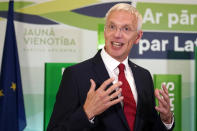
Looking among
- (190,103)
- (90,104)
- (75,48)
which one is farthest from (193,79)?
(90,104)

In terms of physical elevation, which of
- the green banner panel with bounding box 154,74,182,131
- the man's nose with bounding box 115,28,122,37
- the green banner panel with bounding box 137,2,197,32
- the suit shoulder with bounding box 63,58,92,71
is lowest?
the green banner panel with bounding box 154,74,182,131

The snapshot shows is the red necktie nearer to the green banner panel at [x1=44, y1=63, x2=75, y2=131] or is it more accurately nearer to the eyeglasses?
the eyeglasses

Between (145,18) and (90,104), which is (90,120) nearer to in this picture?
(90,104)

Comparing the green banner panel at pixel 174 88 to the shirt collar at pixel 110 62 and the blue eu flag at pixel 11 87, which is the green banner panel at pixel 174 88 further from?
the shirt collar at pixel 110 62

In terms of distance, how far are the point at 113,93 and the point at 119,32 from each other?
0.46 metres

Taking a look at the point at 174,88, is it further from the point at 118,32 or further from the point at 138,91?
the point at 118,32

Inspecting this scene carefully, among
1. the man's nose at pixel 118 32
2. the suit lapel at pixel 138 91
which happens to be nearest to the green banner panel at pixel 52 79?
the suit lapel at pixel 138 91

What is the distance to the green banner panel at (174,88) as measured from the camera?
3719mm

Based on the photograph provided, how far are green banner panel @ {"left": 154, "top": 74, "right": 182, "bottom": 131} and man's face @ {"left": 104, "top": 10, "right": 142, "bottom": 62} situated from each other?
6.75 ft

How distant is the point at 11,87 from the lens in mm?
3395

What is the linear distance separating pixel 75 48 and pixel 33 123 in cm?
103

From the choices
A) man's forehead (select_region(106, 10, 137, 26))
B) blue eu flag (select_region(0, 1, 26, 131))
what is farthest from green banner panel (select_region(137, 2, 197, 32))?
man's forehead (select_region(106, 10, 137, 26))

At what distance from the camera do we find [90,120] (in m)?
1.51

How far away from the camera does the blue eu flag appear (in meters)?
3.34
